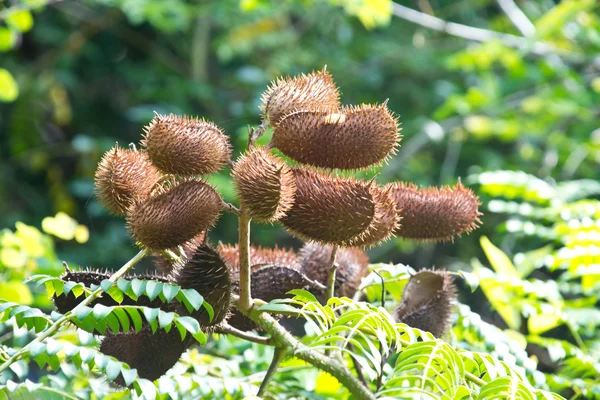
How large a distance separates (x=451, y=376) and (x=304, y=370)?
794 mm

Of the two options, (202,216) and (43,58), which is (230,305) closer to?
(202,216)

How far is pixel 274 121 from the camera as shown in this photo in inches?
57.6

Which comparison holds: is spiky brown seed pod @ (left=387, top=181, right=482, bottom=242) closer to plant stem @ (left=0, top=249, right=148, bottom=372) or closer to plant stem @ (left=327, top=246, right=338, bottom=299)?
plant stem @ (left=327, top=246, right=338, bottom=299)

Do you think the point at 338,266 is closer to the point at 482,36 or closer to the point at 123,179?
the point at 123,179

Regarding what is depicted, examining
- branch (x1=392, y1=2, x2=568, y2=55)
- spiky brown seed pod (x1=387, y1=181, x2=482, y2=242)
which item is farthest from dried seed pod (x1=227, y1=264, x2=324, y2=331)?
branch (x1=392, y1=2, x2=568, y2=55)

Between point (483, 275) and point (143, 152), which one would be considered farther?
point (483, 275)

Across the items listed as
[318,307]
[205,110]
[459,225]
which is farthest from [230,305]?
[205,110]

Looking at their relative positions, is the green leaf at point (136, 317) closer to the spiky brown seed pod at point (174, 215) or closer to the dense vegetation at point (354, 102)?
the spiky brown seed pod at point (174, 215)

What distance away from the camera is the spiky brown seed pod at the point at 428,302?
5.28 ft

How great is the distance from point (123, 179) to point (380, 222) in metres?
0.50

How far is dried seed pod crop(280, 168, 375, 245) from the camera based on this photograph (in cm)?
136

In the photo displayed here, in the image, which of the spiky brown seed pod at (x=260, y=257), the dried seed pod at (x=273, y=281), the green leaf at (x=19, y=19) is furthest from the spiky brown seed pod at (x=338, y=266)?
the green leaf at (x=19, y=19)

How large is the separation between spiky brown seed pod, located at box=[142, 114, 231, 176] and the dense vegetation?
0.44m

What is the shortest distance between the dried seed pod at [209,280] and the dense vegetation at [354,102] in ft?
0.80
